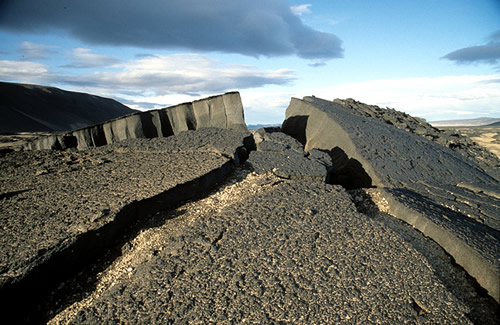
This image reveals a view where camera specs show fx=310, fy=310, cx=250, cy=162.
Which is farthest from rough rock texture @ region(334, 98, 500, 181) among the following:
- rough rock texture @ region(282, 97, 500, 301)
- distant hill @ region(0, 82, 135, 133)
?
distant hill @ region(0, 82, 135, 133)

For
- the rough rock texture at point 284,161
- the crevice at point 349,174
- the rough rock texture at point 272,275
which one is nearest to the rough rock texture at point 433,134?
the crevice at point 349,174

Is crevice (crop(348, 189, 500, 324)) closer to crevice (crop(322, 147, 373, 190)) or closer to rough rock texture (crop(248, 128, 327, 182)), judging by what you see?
rough rock texture (crop(248, 128, 327, 182))

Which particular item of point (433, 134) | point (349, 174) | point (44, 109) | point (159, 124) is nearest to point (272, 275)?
point (349, 174)

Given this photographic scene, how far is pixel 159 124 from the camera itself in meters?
4.11

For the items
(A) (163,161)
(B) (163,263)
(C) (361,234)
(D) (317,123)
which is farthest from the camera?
(D) (317,123)

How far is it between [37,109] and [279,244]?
2714 centimetres

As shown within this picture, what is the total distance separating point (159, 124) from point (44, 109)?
24846 millimetres

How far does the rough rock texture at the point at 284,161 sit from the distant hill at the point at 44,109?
64.8 ft

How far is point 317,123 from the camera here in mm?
4680

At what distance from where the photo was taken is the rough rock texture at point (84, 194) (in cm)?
164

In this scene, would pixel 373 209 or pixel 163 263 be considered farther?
pixel 373 209

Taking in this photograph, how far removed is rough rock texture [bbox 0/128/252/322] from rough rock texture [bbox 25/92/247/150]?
51cm

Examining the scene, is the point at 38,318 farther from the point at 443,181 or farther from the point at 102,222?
the point at 443,181

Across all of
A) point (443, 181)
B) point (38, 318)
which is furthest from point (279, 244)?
point (443, 181)
